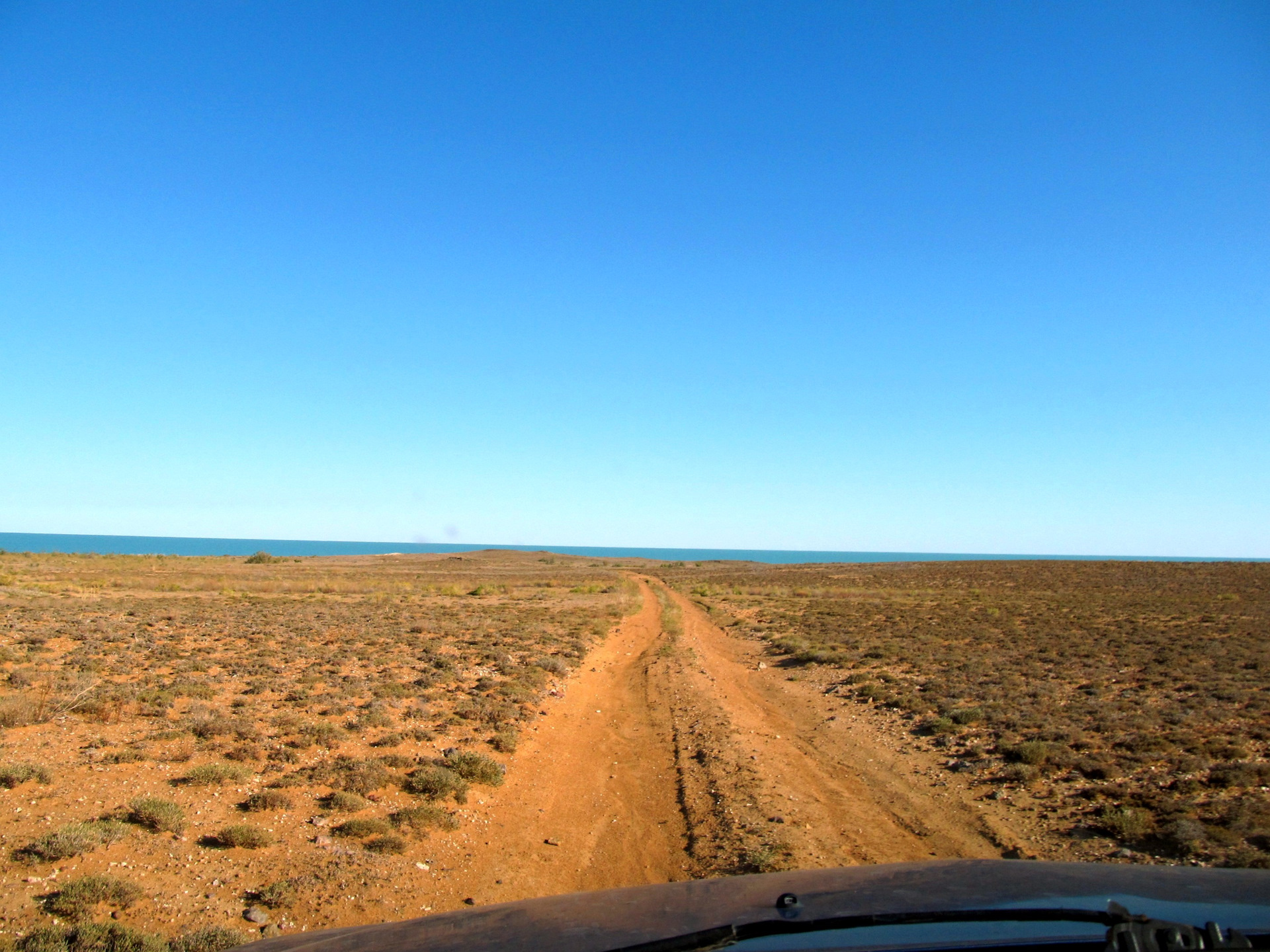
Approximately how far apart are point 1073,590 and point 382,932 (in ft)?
173

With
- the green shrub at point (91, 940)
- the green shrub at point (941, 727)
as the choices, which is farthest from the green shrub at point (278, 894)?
the green shrub at point (941, 727)

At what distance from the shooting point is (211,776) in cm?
884

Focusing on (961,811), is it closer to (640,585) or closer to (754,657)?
(754,657)

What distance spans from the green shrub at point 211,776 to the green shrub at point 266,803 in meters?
0.67

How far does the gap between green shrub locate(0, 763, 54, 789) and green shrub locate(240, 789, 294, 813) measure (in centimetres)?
260

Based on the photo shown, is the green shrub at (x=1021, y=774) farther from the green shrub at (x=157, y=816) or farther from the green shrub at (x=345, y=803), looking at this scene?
the green shrub at (x=157, y=816)

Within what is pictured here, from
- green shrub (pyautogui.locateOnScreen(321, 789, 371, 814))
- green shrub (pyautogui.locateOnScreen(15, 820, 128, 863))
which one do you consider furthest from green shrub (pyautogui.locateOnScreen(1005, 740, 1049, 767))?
green shrub (pyautogui.locateOnScreen(15, 820, 128, 863))

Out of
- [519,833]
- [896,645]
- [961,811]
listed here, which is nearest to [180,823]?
[519,833]

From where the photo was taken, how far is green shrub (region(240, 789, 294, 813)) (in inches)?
321

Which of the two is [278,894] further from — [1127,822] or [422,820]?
[1127,822]

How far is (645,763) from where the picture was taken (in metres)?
10.7

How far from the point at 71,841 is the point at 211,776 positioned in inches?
82.3

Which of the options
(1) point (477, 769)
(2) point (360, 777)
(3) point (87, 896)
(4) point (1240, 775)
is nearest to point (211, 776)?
(2) point (360, 777)

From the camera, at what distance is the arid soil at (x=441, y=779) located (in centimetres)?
662
